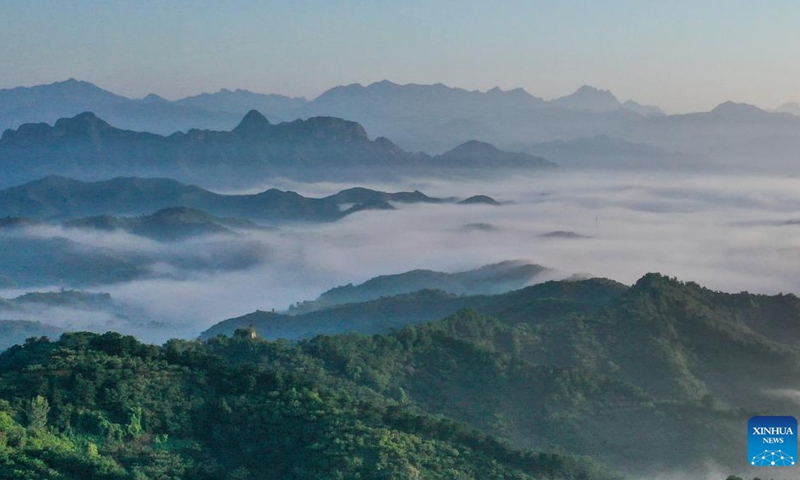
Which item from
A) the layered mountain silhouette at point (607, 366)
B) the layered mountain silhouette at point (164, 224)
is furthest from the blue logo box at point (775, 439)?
the layered mountain silhouette at point (164, 224)

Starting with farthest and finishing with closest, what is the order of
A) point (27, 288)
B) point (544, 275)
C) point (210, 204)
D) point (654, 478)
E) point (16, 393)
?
point (210, 204) → point (27, 288) → point (544, 275) → point (654, 478) → point (16, 393)

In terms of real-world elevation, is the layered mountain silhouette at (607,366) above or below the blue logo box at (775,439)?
above

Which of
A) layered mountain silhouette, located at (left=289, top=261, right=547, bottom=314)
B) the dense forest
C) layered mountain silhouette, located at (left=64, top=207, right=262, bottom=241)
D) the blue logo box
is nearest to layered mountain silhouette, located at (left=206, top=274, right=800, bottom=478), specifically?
the dense forest

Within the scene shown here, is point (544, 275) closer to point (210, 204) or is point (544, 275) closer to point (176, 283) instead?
point (176, 283)

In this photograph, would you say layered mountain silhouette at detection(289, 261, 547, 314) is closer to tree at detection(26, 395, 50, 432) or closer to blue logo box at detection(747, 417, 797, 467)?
blue logo box at detection(747, 417, 797, 467)

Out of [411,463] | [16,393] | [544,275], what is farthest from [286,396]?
[544,275]

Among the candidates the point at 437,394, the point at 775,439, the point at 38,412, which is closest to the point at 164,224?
the point at 437,394

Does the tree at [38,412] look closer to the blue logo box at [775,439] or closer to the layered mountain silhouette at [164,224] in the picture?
the blue logo box at [775,439]

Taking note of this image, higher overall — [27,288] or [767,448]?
[27,288]
